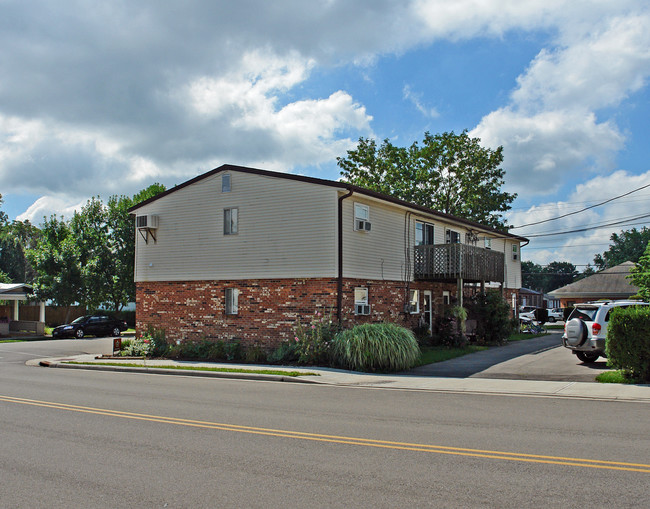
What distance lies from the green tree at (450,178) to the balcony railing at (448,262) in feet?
73.3

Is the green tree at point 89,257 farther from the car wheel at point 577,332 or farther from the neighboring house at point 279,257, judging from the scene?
the car wheel at point 577,332

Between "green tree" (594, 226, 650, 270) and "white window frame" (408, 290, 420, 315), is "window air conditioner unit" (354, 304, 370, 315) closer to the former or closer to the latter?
"white window frame" (408, 290, 420, 315)

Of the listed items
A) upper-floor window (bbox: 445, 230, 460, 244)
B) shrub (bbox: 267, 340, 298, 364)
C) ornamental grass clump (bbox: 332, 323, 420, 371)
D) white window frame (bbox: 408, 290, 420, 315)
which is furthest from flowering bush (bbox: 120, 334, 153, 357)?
upper-floor window (bbox: 445, 230, 460, 244)

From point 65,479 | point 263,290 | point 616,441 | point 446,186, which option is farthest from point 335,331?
point 446,186

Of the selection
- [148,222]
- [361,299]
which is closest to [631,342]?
[361,299]

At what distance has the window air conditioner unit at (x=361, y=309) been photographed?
20.1 m

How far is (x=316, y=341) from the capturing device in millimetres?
18000

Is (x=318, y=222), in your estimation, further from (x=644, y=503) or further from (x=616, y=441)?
(x=644, y=503)

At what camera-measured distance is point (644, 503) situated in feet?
16.9

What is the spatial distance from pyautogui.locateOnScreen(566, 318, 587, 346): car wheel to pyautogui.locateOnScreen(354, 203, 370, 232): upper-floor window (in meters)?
7.35

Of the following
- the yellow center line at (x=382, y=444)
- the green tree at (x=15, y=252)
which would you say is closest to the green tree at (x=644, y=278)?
the yellow center line at (x=382, y=444)

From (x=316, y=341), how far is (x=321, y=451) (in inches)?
423

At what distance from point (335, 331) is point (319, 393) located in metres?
5.86

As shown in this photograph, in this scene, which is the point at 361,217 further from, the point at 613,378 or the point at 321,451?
the point at 321,451
